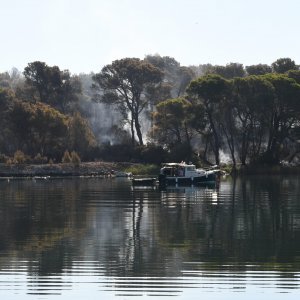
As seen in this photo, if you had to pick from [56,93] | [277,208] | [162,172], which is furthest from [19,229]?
[56,93]

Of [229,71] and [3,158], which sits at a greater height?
[229,71]

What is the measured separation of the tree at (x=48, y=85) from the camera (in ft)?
439

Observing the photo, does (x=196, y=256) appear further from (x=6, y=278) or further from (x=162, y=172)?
(x=162, y=172)

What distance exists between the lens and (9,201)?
64.9 meters

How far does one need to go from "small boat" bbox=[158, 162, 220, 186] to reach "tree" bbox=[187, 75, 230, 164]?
21.8 m

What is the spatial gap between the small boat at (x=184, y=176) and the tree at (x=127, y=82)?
111 feet

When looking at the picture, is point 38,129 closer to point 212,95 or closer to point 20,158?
point 20,158

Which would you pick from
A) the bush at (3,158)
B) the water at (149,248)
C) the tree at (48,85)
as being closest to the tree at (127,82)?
the tree at (48,85)

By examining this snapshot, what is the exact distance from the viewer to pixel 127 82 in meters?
130

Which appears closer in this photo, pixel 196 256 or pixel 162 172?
pixel 196 256

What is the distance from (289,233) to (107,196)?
97.8ft

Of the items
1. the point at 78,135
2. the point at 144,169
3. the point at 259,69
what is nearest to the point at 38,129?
the point at 78,135

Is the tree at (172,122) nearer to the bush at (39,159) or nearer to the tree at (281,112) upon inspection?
the tree at (281,112)

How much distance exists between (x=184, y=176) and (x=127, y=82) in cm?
3918
